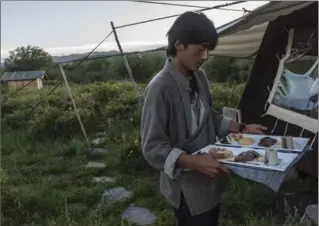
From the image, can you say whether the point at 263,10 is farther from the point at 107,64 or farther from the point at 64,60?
the point at 107,64

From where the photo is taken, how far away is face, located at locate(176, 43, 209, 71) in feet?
4.11

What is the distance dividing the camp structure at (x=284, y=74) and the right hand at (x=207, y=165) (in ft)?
6.32

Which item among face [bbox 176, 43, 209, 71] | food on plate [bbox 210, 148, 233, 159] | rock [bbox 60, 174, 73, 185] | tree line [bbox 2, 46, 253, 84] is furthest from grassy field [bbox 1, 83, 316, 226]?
tree line [bbox 2, 46, 253, 84]

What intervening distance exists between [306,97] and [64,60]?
2.73 meters

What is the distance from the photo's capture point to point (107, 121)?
6910 mm

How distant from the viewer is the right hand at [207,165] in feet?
3.93

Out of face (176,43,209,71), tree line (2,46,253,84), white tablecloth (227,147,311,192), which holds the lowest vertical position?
tree line (2,46,253,84)

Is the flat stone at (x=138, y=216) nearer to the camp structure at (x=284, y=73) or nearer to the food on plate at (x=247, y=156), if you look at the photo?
the camp structure at (x=284, y=73)

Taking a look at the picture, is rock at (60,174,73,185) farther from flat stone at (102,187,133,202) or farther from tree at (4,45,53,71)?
tree at (4,45,53,71)

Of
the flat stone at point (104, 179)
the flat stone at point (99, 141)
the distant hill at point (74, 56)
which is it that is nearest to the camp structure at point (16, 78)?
the distant hill at point (74, 56)

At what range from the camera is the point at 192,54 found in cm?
126

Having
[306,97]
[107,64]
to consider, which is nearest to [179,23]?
[306,97]

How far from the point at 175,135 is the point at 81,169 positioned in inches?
148

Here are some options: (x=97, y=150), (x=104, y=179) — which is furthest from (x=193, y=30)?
(x=97, y=150)
